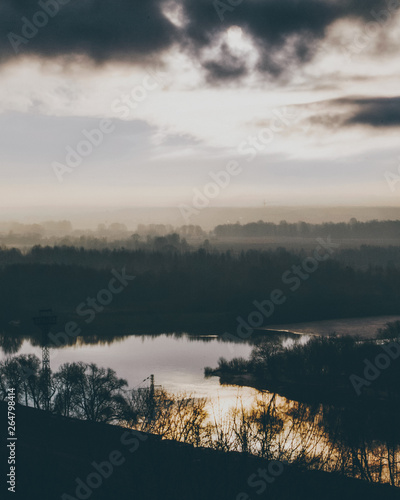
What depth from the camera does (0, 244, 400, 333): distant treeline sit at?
8438 cm

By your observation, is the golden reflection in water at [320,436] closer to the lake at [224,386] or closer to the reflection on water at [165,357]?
the lake at [224,386]

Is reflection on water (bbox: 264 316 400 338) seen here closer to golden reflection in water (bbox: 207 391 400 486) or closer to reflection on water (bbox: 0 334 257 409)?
reflection on water (bbox: 0 334 257 409)

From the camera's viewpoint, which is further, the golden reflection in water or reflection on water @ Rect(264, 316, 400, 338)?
reflection on water @ Rect(264, 316, 400, 338)

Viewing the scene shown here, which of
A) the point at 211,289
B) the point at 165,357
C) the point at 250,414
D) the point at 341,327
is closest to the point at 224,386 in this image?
the point at 250,414

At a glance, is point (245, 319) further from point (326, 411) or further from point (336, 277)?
point (326, 411)

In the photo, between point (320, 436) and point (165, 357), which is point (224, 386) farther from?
point (320, 436)

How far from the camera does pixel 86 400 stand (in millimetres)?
34344

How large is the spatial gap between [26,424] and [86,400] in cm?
971

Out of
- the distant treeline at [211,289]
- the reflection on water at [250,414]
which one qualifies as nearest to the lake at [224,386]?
the reflection on water at [250,414]

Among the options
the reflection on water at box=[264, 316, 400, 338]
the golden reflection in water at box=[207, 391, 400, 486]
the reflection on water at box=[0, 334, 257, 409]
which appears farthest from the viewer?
Result: the reflection on water at box=[264, 316, 400, 338]

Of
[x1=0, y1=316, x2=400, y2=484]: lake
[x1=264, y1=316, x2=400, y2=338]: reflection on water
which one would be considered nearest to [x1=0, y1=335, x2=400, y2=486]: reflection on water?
[x1=0, y1=316, x2=400, y2=484]: lake

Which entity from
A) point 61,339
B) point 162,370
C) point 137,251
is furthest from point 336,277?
point 162,370

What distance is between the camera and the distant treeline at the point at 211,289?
84.4m

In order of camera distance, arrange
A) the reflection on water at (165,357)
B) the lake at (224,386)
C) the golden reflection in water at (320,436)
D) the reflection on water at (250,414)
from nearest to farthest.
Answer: the golden reflection in water at (320,436) < the reflection on water at (250,414) < the lake at (224,386) < the reflection on water at (165,357)
